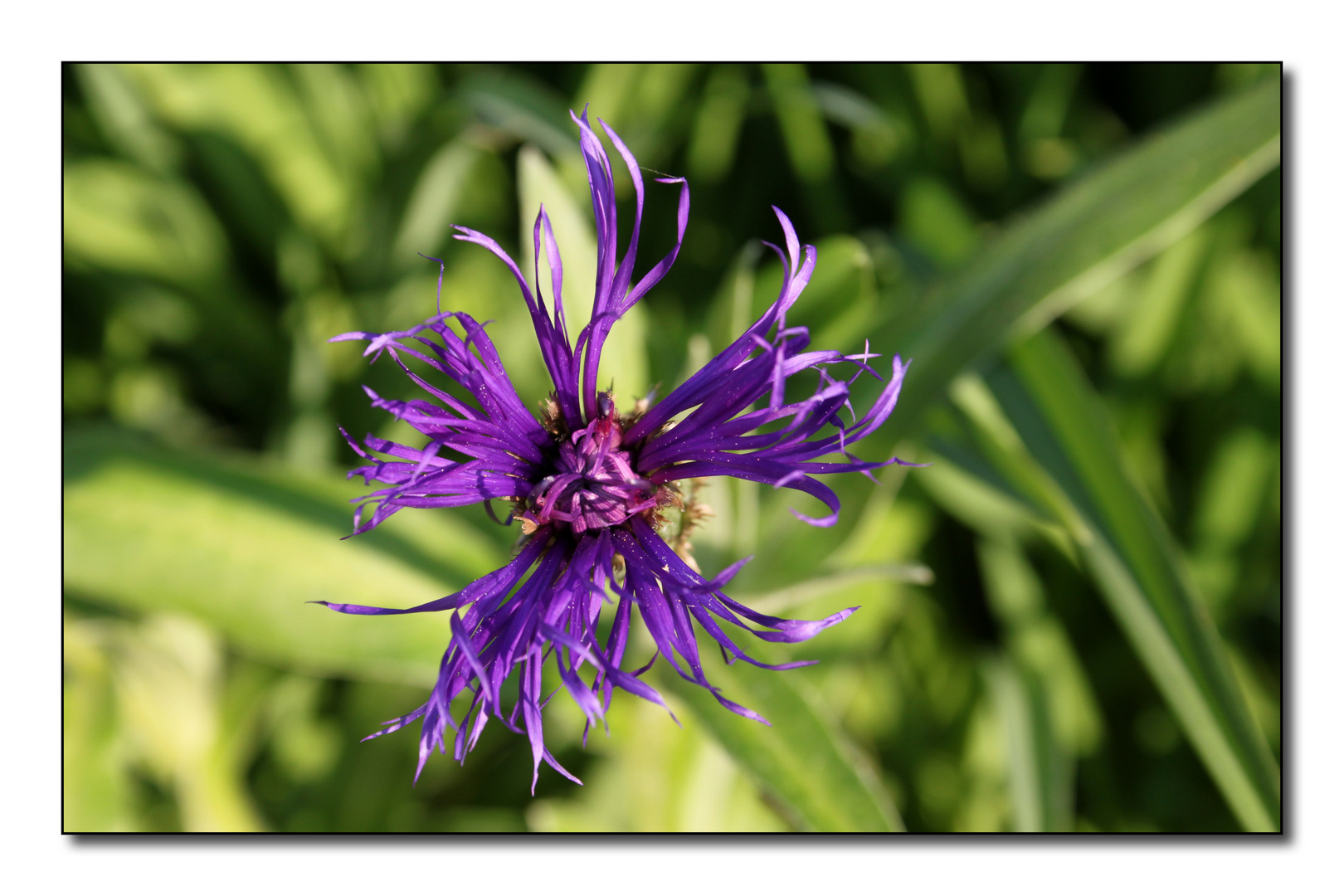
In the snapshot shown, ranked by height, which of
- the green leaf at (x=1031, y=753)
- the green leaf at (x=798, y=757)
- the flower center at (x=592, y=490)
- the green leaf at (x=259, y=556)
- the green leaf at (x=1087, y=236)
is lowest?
the green leaf at (x=1031, y=753)

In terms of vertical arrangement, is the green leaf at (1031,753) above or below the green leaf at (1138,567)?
below

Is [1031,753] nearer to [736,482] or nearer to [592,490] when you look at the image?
[736,482]

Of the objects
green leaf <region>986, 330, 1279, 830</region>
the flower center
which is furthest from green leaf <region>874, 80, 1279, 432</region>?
the flower center

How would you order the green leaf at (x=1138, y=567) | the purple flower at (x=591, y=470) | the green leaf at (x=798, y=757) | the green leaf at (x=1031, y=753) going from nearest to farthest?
the purple flower at (x=591, y=470), the green leaf at (x=798, y=757), the green leaf at (x=1138, y=567), the green leaf at (x=1031, y=753)

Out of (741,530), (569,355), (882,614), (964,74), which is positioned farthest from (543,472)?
(964,74)

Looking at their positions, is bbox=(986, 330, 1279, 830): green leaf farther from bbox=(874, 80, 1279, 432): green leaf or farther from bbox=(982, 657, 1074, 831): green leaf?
bbox=(982, 657, 1074, 831): green leaf

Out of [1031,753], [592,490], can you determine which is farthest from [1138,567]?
[592,490]

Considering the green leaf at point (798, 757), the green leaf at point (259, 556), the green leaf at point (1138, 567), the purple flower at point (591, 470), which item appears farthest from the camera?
the green leaf at point (259, 556)

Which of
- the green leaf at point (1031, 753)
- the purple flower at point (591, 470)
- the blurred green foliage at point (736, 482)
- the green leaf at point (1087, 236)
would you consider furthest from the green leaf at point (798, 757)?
the green leaf at point (1031, 753)

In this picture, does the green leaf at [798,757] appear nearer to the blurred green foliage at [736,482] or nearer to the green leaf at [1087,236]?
the blurred green foliage at [736,482]
